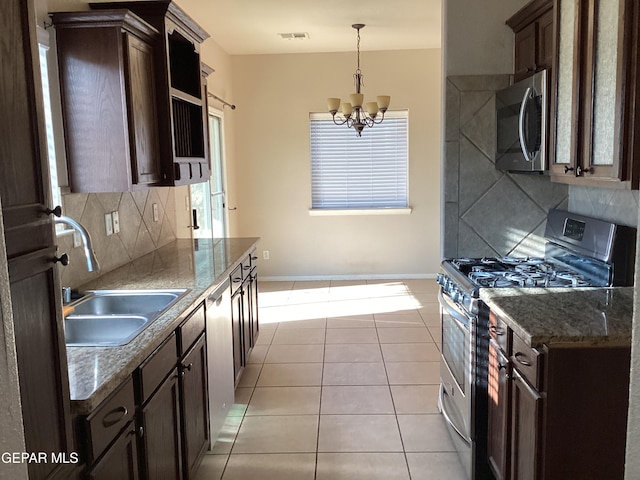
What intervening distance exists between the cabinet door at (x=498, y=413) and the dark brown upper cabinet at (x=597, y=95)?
2.61 ft

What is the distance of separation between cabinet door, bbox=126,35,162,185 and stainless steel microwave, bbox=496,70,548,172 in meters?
1.86

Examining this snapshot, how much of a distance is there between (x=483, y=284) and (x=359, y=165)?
13.7ft

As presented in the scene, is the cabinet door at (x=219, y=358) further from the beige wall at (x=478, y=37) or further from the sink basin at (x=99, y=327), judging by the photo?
the beige wall at (x=478, y=37)

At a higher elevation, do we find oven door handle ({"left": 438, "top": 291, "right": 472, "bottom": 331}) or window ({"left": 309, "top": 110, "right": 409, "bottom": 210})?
window ({"left": 309, "top": 110, "right": 409, "bottom": 210})

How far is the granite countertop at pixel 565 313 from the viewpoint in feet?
5.50

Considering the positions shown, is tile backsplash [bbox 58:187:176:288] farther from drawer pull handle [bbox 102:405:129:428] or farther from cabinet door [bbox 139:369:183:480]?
drawer pull handle [bbox 102:405:129:428]

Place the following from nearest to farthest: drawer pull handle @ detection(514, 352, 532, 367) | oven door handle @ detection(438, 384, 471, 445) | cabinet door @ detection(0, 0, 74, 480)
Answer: cabinet door @ detection(0, 0, 74, 480) → drawer pull handle @ detection(514, 352, 532, 367) → oven door handle @ detection(438, 384, 471, 445)

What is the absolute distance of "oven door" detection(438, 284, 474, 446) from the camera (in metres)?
2.39

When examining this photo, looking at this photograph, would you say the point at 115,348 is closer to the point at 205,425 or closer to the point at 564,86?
the point at 205,425

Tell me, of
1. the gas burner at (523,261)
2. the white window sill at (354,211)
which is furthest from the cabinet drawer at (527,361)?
the white window sill at (354,211)

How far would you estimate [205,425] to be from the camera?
2527 millimetres

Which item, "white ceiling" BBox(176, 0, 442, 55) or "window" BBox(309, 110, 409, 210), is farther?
"window" BBox(309, 110, 409, 210)

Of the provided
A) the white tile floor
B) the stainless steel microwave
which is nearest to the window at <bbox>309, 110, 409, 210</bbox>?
the white tile floor

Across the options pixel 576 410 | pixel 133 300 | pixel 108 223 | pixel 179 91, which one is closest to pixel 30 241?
pixel 133 300
